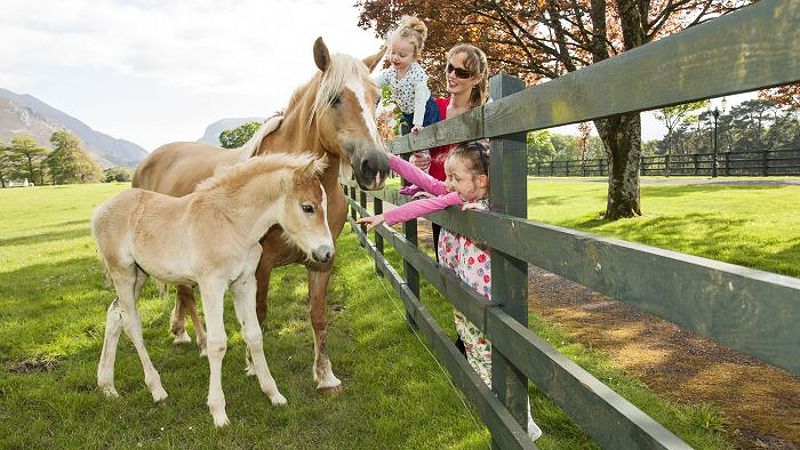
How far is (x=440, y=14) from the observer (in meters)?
12.0

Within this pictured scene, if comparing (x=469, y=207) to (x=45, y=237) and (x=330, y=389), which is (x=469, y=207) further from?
(x=45, y=237)

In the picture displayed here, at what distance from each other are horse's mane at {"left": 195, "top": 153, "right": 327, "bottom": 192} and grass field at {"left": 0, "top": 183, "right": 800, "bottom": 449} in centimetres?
169

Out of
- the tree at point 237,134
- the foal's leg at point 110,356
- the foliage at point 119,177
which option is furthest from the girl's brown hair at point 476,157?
the tree at point 237,134

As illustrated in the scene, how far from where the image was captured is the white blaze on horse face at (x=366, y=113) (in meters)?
3.57

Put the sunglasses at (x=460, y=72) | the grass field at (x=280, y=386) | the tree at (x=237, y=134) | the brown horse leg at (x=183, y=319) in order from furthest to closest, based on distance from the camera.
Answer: the tree at (x=237, y=134) < the brown horse leg at (x=183, y=319) < the sunglasses at (x=460, y=72) < the grass field at (x=280, y=386)

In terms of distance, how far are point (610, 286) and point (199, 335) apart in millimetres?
4525

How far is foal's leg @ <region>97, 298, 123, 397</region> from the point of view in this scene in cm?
415

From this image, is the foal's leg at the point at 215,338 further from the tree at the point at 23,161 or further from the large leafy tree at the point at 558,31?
the tree at the point at 23,161

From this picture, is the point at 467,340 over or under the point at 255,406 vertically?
over

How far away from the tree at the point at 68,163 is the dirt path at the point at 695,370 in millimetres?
123854

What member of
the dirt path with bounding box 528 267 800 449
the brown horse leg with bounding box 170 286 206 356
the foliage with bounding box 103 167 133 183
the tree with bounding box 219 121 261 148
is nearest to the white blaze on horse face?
the dirt path with bounding box 528 267 800 449

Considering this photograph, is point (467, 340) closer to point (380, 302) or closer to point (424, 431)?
point (424, 431)

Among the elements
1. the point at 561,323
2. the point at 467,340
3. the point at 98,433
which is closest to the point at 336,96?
the point at 467,340

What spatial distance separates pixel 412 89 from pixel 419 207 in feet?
6.15
